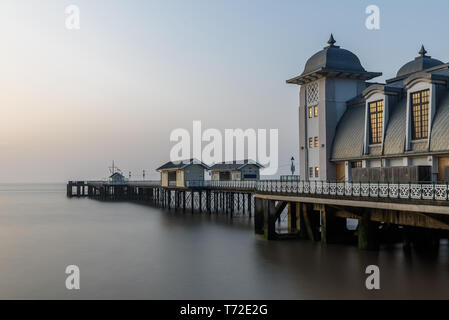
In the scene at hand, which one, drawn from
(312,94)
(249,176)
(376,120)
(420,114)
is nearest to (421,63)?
(312,94)

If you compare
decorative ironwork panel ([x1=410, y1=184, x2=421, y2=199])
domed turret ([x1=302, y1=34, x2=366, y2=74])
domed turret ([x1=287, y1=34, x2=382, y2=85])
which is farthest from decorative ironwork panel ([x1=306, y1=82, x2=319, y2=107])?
decorative ironwork panel ([x1=410, y1=184, x2=421, y2=199])

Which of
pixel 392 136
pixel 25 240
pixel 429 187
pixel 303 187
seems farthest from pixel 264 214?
pixel 25 240

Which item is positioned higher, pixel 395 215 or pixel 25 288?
pixel 395 215

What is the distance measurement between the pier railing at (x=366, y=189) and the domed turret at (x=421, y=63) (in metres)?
14.1

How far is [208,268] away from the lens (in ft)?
72.9

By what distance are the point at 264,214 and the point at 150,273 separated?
11613mm

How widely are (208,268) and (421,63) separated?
2402 cm

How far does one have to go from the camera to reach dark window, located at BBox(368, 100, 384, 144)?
2656 cm

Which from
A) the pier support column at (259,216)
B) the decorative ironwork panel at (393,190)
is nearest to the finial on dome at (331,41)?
the pier support column at (259,216)

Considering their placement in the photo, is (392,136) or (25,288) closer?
(25,288)

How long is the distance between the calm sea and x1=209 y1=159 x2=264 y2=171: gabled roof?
20.7 m

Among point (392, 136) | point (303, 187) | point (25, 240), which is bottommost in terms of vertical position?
point (25, 240)
